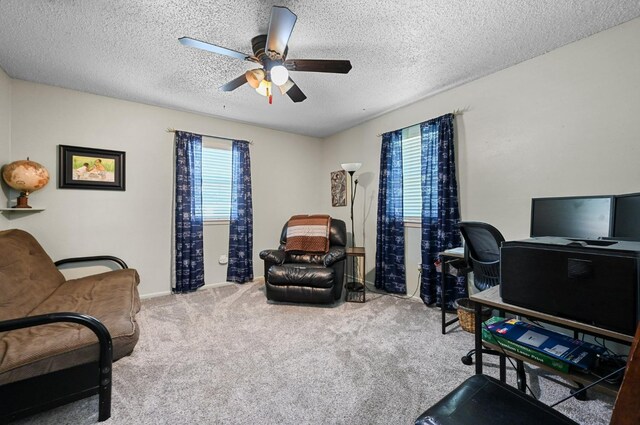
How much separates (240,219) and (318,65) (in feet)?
8.18

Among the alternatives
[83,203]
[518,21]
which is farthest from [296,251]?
[518,21]

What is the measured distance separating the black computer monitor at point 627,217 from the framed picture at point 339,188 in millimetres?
2960

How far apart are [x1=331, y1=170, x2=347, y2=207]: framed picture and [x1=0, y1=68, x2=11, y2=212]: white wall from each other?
3.75 m

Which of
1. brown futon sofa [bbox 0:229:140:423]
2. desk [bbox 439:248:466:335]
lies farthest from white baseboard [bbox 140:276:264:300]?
desk [bbox 439:248:466:335]

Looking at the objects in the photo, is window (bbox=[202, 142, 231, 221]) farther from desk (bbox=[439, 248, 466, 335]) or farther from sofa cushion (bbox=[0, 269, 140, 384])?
desk (bbox=[439, 248, 466, 335])

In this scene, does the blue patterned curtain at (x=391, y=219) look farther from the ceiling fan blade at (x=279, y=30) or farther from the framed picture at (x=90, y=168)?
the framed picture at (x=90, y=168)

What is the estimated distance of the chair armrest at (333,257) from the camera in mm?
2971

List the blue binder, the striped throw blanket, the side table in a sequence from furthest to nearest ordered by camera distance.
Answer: the striped throw blanket → the side table → the blue binder

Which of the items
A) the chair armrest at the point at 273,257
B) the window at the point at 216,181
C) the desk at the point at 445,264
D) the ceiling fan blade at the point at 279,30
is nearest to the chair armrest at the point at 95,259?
the window at the point at 216,181

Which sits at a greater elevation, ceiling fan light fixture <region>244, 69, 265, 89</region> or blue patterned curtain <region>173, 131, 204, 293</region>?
ceiling fan light fixture <region>244, 69, 265, 89</region>

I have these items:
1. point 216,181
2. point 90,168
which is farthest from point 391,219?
point 90,168

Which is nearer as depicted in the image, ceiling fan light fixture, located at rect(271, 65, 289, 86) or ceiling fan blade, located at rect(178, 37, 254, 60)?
ceiling fan blade, located at rect(178, 37, 254, 60)

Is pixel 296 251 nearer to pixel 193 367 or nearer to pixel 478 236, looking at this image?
pixel 193 367

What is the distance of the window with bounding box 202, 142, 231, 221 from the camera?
358 centimetres
